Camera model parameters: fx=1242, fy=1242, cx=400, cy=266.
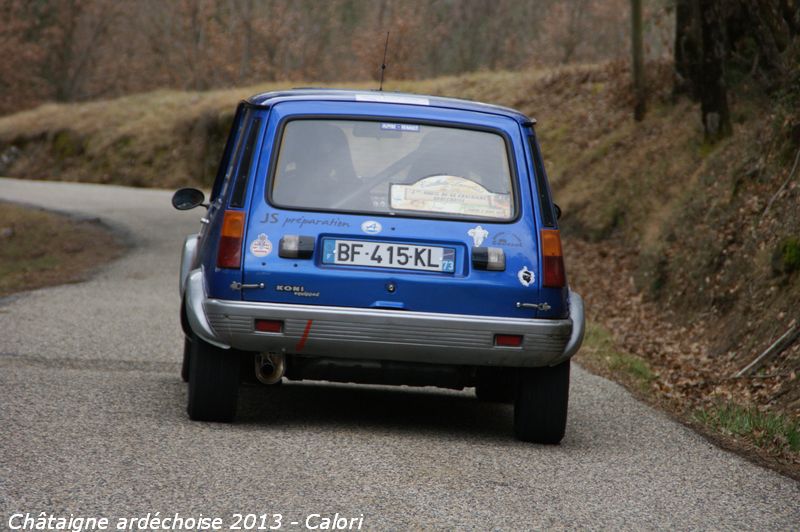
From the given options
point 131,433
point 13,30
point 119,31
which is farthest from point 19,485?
point 119,31

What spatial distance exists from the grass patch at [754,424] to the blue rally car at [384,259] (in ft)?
4.67

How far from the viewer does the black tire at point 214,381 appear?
6652mm

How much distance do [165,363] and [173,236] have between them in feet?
45.1

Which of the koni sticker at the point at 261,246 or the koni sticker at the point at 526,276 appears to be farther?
the koni sticker at the point at 526,276

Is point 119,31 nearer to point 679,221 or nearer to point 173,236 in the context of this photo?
point 173,236

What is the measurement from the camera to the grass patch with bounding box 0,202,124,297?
57.8 ft

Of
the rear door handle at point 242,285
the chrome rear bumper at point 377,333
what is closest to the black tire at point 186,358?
the chrome rear bumper at point 377,333

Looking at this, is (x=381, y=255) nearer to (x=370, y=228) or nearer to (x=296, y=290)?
(x=370, y=228)

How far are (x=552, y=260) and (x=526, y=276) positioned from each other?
0.18 metres


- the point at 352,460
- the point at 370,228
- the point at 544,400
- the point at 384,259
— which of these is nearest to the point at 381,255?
the point at 384,259

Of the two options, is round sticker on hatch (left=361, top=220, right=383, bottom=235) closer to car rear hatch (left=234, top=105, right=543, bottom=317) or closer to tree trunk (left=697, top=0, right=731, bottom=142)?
car rear hatch (left=234, top=105, right=543, bottom=317)

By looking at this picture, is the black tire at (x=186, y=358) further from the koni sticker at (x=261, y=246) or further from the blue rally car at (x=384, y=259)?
the koni sticker at (x=261, y=246)

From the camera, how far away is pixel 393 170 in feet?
21.8

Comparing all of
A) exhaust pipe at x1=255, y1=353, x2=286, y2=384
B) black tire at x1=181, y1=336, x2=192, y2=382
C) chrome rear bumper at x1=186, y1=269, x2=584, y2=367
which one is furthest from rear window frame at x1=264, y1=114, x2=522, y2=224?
black tire at x1=181, y1=336, x2=192, y2=382
